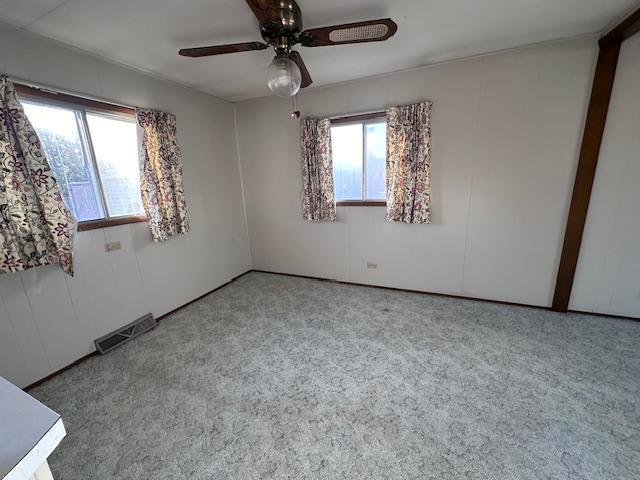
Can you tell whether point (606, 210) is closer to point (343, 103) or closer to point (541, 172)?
point (541, 172)

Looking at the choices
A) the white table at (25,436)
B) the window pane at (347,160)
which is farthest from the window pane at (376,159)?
the white table at (25,436)

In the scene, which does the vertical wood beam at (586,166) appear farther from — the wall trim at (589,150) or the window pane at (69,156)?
the window pane at (69,156)

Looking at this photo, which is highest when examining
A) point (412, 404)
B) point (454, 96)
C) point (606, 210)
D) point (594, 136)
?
point (454, 96)

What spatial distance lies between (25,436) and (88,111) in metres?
2.55

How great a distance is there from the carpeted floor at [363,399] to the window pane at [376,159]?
56.5 inches

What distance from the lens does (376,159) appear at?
9.91ft

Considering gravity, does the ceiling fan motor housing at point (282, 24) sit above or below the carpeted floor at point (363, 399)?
above

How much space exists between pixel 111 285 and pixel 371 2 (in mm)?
3060

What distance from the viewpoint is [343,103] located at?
9.87ft

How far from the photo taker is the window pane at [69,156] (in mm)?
1935

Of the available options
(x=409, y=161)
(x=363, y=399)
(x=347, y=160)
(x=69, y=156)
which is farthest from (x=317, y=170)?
(x=363, y=399)

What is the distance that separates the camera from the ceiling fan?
1395 millimetres

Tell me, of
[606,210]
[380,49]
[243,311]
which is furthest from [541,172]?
[243,311]

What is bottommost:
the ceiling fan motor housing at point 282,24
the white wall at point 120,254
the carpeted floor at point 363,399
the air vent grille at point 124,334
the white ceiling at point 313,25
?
the carpeted floor at point 363,399
